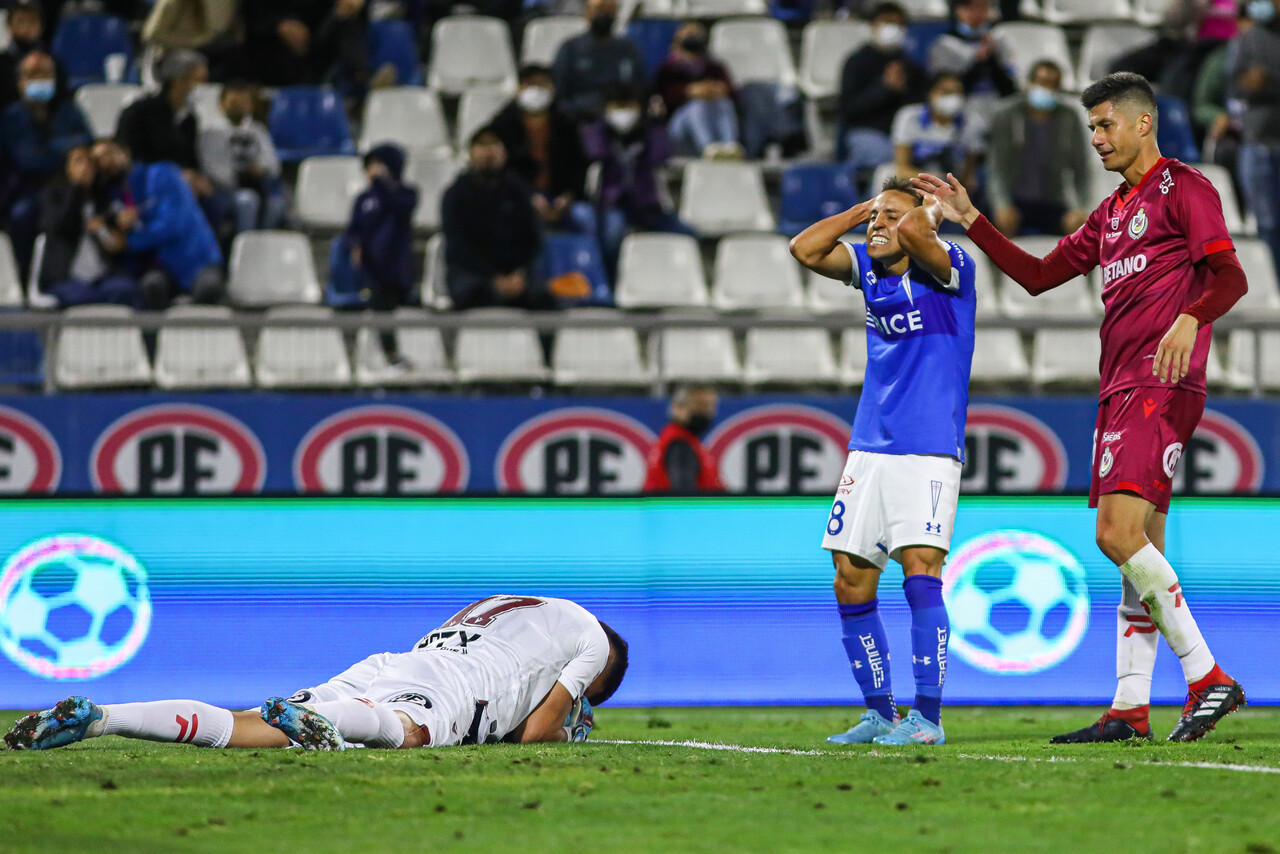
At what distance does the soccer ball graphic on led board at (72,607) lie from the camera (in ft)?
29.2

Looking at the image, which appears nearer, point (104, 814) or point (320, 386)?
point (104, 814)

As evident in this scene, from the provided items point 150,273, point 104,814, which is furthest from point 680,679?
point 150,273

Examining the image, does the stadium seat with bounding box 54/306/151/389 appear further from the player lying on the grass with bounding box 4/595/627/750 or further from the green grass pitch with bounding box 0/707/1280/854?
the player lying on the grass with bounding box 4/595/627/750

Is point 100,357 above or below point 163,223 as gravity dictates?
below

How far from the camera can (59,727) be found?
19.5ft

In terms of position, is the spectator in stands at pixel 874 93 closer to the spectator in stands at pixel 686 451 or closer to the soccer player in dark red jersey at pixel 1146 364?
the spectator in stands at pixel 686 451

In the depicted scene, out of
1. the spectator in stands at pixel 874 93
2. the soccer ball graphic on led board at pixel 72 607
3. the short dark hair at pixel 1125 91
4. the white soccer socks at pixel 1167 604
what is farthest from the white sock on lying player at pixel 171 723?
the spectator in stands at pixel 874 93

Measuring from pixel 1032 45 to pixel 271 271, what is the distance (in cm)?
746

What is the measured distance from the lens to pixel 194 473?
11133 mm

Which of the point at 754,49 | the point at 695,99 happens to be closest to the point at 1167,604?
the point at 695,99

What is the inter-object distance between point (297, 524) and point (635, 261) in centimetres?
469

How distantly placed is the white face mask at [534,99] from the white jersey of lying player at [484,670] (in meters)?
7.44

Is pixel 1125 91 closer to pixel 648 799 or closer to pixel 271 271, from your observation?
pixel 648 799

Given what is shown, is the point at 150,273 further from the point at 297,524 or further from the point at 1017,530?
the point at 1017,530
